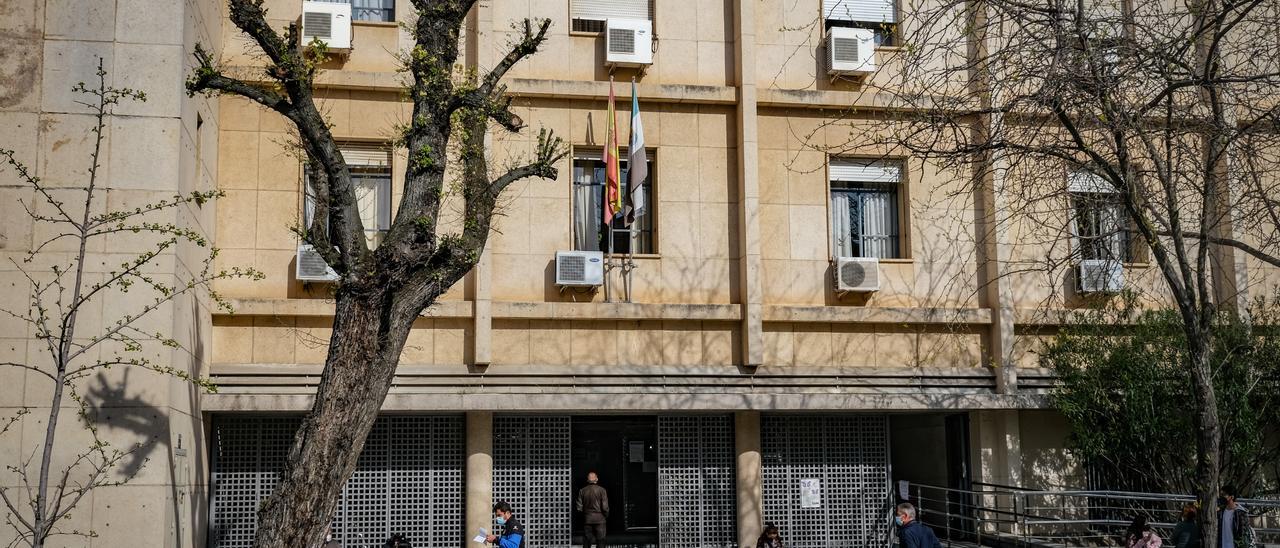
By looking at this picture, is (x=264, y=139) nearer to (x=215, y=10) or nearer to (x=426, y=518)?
(x=215, y=10)

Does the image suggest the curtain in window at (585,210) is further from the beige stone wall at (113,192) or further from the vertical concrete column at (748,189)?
the beige stone wall at (113,192)

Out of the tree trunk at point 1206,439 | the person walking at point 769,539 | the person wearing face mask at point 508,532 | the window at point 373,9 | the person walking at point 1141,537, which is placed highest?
the window at point 373,9

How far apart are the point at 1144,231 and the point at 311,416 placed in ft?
26.2

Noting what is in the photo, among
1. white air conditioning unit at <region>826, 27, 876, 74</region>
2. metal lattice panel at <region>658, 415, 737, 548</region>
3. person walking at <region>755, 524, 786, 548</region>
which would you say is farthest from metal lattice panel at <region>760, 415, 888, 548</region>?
white air conditioning unit at <region>826, 27, 876, 74</region>

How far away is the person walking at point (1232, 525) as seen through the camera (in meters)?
15.1

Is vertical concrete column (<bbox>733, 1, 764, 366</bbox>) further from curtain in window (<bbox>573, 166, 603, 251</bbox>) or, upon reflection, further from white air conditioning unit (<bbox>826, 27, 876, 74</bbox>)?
curtain in window (<bbox>573, 166, 603, 251</bbox>)

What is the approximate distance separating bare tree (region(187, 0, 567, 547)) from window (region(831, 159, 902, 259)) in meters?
8.21

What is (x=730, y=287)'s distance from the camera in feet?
61.6

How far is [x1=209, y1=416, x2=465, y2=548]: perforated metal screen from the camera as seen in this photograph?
17828 mm

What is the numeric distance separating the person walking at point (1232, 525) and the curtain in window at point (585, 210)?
29.2ft

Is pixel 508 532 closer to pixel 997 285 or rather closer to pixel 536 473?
pixel 536 473

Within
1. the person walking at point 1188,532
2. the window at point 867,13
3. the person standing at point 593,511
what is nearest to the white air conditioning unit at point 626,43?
the window at point 867,13

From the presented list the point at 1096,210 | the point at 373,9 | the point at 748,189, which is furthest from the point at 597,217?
the point at 1096,210

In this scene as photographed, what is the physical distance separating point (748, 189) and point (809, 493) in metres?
4.63
